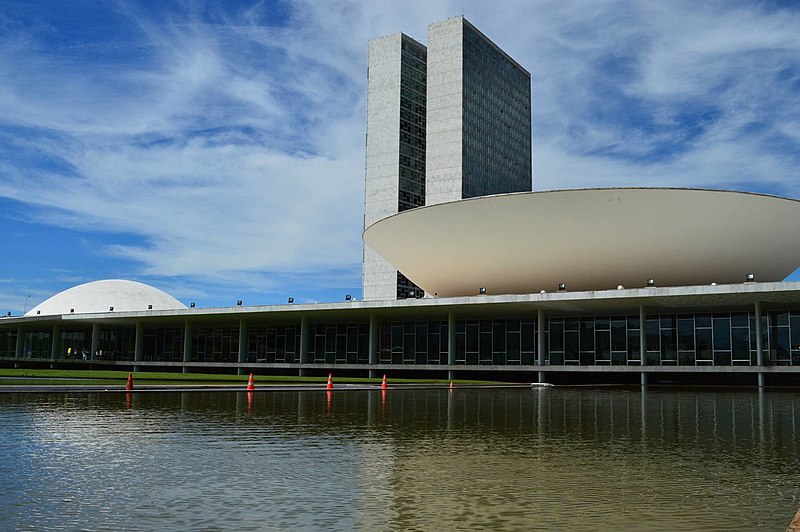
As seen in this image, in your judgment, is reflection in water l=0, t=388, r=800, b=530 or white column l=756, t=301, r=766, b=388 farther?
white column l=756, t=301, r=766, b=388

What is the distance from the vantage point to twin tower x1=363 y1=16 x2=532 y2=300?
120438mm

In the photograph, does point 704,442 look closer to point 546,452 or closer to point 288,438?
point 546,452

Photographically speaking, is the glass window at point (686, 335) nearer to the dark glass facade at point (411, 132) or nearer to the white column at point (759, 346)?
the white column at point (759, 346)

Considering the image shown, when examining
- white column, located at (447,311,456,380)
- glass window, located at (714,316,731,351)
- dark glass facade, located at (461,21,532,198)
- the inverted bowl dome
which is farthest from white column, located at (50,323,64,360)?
dark glass facade, located at (461,21,532,198)

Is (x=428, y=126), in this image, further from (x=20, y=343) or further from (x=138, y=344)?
(x=138, y=344)

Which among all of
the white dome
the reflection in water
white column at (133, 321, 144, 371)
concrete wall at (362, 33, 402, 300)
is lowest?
the reflection in water

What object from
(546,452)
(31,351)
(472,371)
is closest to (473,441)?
(546,452)

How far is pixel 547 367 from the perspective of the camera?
144 ft

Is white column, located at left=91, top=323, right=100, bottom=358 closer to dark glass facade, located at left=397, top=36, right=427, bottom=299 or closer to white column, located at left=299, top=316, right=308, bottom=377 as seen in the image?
white column, located at left=299, top=316, right=308, bottom=377

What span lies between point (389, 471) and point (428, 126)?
117060 millimetres

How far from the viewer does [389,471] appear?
9031 millimetres

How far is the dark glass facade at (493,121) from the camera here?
399 ft

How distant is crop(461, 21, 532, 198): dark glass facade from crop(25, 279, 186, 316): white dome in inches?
1860

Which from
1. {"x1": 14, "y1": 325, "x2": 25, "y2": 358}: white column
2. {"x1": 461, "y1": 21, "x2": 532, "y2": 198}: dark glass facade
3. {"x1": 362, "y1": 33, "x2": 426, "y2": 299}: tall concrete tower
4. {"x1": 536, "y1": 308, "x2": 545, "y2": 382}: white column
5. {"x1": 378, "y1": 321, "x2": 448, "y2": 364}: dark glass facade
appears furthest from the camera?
{"x1": 362, "y1": 33, "x2": 426, "y2": 299}: tall concrete tower
